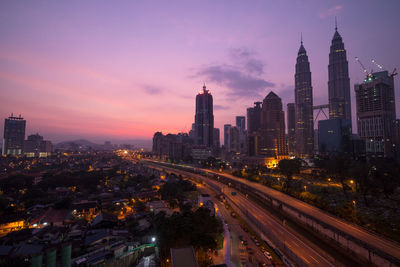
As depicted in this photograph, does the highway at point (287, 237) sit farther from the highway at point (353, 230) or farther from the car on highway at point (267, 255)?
the highway at point (353, 230)

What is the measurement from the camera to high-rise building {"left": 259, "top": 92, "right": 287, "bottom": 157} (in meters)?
164

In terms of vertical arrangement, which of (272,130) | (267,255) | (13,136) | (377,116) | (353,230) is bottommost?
(267,255)

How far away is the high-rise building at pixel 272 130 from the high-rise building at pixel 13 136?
770 ft

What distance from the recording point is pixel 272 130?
16912cm

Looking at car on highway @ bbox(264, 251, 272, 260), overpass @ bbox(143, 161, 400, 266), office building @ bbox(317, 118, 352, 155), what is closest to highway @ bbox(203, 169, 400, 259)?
overpass @ bbox(143, 161, 400, 266)

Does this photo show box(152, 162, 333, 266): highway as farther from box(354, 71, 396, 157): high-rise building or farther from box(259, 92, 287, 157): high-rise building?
box(259, 92, 287, 157): high-rise building

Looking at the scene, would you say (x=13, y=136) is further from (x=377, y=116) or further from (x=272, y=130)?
(x=377, y=116)

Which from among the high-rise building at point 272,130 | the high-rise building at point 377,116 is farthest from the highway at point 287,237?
the high-rise building at point 272,130

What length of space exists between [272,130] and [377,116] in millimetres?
67945

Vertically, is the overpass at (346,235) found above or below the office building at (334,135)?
below

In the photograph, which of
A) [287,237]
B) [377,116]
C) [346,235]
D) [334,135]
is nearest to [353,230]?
[346,235]

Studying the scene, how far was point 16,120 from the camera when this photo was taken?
195875 millimetres

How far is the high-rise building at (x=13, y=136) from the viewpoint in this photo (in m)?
189

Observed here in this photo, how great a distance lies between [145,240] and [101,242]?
18.3 ft
